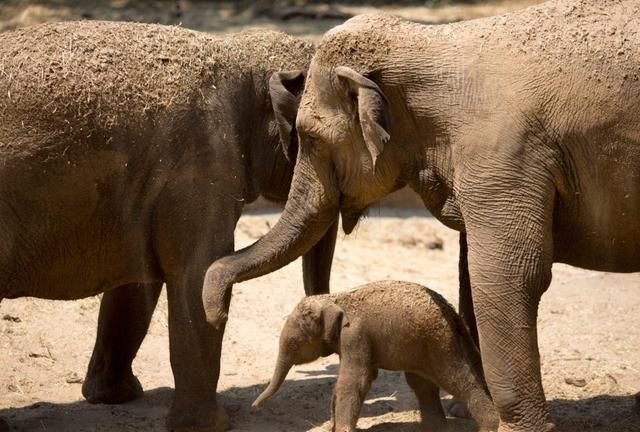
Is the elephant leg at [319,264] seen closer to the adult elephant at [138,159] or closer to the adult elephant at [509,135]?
the adult elephant at [138,159]

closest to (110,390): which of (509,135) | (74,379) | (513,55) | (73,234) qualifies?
(74,379)

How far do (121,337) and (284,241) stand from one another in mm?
1652

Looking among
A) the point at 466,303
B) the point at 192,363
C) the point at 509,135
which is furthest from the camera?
the point at 466,303

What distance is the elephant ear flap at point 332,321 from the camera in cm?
650

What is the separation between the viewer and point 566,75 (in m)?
5.71

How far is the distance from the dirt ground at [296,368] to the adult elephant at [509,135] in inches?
45.9

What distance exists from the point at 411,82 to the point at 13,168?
1972mm

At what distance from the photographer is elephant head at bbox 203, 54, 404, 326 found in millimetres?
6066

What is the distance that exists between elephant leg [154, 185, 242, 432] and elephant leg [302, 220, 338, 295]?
0.89 m

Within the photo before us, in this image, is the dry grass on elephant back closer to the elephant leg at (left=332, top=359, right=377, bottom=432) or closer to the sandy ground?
the elephant leg at (left=332, top=359, right=377, bottom=432)

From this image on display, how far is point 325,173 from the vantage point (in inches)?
251

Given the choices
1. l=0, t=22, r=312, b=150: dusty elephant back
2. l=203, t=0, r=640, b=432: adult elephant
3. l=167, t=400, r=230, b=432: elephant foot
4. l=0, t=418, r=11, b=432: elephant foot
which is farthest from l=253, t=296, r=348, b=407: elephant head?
l=0, t=418, r=11, b=432: elephant foot

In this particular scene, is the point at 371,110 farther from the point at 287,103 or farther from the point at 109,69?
the point at 109,69

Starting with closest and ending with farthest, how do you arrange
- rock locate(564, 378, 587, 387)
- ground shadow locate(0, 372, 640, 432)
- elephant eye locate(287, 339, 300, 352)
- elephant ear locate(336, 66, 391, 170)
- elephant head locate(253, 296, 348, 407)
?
elephant ear locate(336, 66, 391, 170) < elephant head locate(253, 296, 348, 407) < elephant eye locate(287, 339, 300, 352) < ground shadow locate(0, 372, 640, 432) < rock locate(564, 378, 587, 387)
